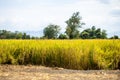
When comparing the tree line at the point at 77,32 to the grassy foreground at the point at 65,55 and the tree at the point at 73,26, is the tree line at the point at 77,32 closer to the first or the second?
the tree at the point at 73,26

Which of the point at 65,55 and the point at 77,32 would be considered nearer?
the point at 65,55

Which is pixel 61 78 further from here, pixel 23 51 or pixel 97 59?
pixel 23 51

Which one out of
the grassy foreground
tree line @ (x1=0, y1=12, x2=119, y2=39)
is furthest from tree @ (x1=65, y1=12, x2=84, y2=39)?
the grassy foreground

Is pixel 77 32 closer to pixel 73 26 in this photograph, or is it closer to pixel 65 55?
pixel 73 26

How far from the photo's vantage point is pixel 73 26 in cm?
4869

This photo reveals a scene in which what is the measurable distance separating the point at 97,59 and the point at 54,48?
1.77 meters

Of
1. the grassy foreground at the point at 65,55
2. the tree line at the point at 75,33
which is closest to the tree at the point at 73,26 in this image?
the tree line at the point at 75,33

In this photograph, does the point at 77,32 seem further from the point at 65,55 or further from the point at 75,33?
the point at 65,55

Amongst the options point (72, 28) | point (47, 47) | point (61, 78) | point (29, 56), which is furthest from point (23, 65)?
point (72, 28)

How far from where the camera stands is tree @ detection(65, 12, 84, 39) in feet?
151

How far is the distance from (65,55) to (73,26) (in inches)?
1530

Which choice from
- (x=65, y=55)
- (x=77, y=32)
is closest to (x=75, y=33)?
(x=77, y=32)

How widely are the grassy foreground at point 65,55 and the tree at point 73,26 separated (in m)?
34.2

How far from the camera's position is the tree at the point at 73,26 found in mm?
45994
